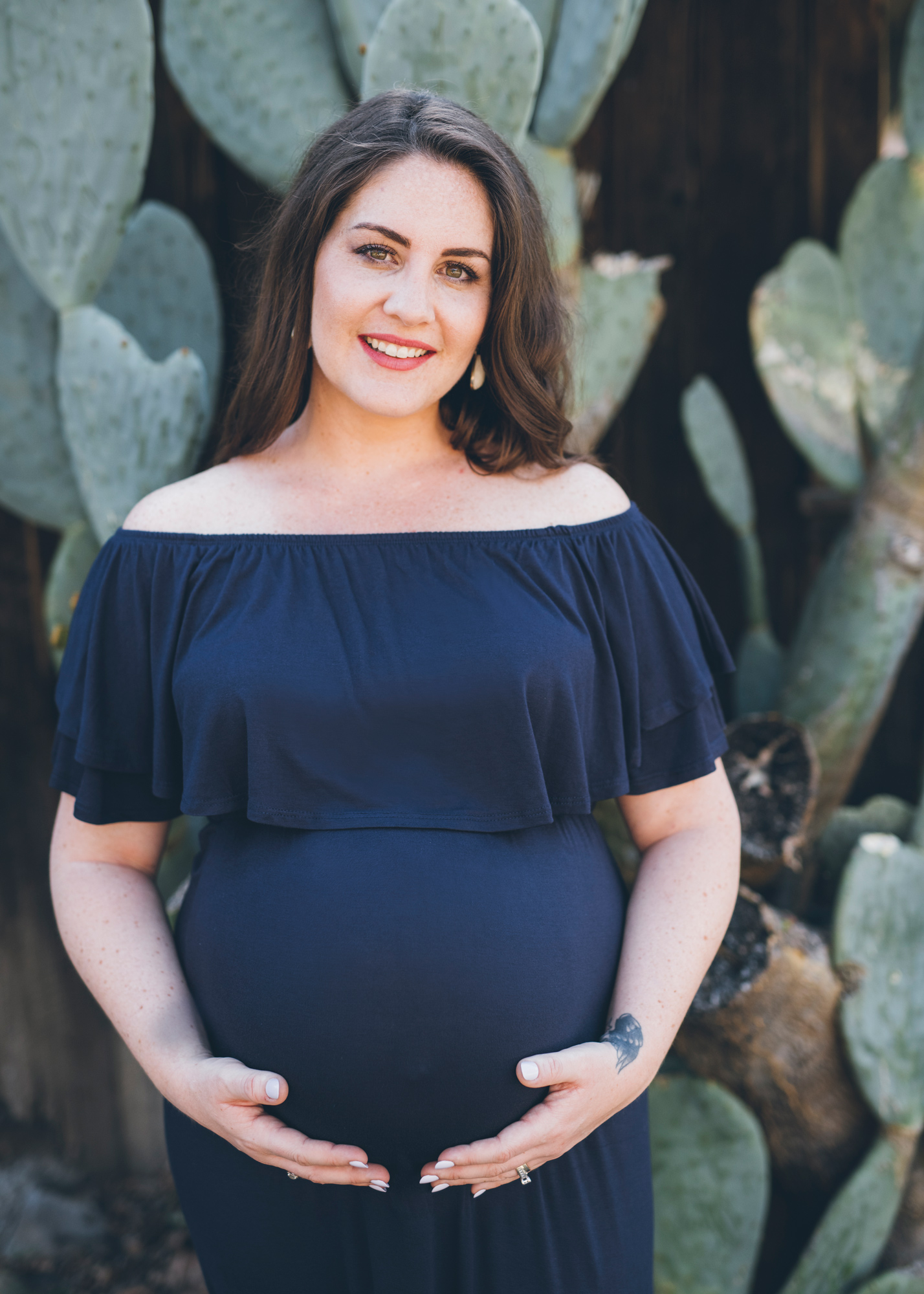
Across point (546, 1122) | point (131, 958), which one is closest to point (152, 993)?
point (131, 958)

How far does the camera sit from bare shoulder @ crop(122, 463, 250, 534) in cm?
110

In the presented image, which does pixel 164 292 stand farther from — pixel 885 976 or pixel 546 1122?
pixel 885 976

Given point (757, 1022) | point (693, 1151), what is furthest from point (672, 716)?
point (693, 1151)

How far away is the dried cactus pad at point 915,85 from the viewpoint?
1.76m

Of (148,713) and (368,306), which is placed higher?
(368,306)

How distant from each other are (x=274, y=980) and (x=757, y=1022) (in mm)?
975

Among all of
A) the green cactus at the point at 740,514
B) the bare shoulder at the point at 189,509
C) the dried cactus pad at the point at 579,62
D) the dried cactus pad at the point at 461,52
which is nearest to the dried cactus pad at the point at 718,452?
the green cactus at the point at 740,514

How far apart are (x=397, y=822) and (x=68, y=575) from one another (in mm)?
893

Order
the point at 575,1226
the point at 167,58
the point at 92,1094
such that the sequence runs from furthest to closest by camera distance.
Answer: the point at 92,1094
the point at 167,58
the point at 575,1226

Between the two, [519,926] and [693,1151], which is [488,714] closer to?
[519,926]

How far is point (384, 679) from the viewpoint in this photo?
1001 millimetres

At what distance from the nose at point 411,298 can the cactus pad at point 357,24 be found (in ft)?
1.93

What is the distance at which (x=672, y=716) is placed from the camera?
43.6 inches

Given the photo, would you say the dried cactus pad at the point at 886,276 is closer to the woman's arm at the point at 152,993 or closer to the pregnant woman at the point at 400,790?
the pregnant woman at the point at 400,790
